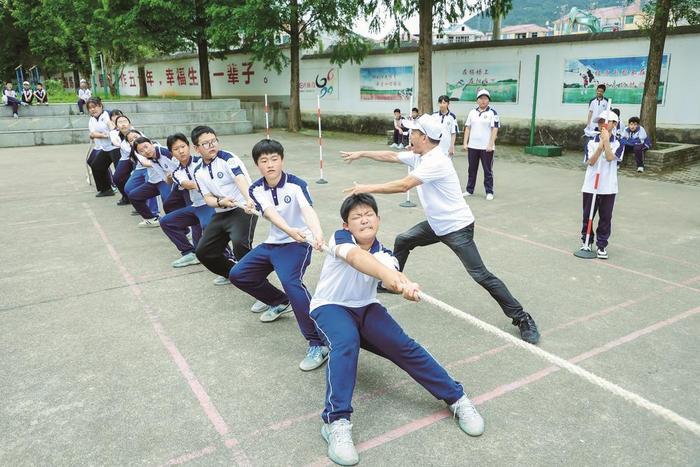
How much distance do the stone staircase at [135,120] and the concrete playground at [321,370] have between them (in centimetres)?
1336

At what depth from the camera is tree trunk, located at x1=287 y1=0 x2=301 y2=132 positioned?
19266 millimetres

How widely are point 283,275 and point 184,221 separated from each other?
2.46 metres

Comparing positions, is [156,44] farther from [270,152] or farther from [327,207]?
[270,152]

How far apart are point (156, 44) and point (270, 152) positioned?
70.5 ft

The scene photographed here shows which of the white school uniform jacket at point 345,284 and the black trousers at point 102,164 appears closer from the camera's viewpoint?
the white school uniform jacket at point 345,284

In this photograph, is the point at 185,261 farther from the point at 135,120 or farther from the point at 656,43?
the point at 135,120

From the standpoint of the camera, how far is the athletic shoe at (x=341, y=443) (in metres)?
2.98

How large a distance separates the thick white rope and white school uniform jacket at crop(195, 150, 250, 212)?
70.7 inches

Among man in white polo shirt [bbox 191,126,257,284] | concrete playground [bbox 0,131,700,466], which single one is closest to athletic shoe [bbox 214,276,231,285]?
concrete playground [bbox 0,131,700,466]

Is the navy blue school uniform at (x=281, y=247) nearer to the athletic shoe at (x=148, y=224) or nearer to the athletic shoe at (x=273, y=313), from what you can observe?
the athletic shoe at (x=273, y=313)

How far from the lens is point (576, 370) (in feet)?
12.9

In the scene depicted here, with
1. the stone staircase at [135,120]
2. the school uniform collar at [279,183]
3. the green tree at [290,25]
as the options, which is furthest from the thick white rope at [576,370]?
the stone staircase at [135,120]

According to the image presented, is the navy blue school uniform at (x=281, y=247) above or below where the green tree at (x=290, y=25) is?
below

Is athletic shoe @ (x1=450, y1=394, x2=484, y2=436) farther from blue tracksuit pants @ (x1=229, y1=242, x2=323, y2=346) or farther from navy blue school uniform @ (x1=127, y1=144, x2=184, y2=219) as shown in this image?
navy blue school uniform @ (x1=127, y1=144, x2=184, y2=219)
